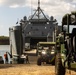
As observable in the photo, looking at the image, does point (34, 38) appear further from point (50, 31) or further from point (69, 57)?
point (69, 57)

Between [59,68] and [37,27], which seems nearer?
[59,68]

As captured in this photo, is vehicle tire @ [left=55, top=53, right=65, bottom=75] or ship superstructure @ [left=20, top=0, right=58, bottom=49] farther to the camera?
ship superstructure @ [left=20, top=0, right=58, bottom=49]

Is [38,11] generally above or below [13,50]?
above

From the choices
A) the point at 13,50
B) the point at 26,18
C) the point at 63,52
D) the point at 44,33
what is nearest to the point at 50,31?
the point at 44,33

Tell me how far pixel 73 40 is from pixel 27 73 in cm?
606

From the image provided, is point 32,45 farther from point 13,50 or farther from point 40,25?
point 13,50

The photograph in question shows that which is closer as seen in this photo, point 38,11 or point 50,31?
point 50,31

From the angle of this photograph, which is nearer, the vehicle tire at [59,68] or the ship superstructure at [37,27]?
the vehicle tire at [59,68]

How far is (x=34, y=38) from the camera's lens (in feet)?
237

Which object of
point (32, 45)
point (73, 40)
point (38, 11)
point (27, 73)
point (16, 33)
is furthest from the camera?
point (38, 11)

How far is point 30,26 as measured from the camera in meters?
72.1

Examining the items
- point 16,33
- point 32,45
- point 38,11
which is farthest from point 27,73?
point 38,11

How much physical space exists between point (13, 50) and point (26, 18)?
31.2 meters

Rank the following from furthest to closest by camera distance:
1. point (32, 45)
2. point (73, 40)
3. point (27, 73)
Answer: point (32, 45), point (27, 73), point (73, 40)
